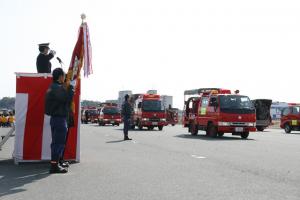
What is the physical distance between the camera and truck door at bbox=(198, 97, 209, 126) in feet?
88.7

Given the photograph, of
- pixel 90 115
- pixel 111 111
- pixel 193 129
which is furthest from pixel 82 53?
pixel 90 115

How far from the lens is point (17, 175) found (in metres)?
9.45

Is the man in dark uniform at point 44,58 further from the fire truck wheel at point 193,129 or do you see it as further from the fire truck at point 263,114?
the fire truck at point 263,114

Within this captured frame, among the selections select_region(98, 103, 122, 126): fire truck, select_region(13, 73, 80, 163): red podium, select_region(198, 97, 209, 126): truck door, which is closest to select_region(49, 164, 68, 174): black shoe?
select_region(13, 73, 80, 163): red podium

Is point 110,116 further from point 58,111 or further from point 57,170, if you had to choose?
point 57,170

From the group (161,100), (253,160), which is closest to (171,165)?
(253,160)

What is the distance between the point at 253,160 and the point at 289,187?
186 inches

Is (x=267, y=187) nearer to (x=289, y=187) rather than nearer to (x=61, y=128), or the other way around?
(x=289, y=187)

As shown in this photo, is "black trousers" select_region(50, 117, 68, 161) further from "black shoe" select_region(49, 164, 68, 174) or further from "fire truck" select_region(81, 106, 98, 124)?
"fire truck" select_region(81, 106, 98, 124)

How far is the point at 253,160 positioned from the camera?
12.6 m

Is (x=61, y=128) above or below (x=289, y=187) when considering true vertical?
above

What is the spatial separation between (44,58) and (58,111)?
223cm

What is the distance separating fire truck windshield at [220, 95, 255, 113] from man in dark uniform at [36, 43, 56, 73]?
48.1 feet

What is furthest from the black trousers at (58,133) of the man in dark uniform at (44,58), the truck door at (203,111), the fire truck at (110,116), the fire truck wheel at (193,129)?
the fire truck at (110,116)
